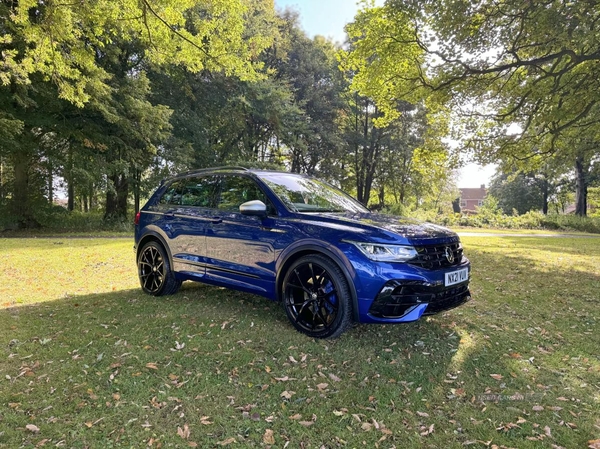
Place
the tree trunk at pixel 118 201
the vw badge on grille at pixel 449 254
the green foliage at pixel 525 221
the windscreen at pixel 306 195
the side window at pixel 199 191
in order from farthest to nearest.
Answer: the green foliage at pixel 525 221, the tree trunk at pixel 118 201, the side window at pixel 199 191, the windscreen at pixel 306 195, the vw badge on grille at pixel 449 254

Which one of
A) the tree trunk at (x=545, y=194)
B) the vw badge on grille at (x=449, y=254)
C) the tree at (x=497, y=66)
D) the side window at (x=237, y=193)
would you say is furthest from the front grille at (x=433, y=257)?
the tree trunk at (x=545, y=194)

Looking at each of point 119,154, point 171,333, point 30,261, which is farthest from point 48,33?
point 119,154

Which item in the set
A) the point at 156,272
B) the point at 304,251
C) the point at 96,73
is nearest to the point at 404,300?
the point at 304,251

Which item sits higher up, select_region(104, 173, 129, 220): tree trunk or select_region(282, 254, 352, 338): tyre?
select_region(104, 173, 129, 220): tree trunk

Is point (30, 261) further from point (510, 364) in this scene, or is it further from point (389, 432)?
point (510, 364)

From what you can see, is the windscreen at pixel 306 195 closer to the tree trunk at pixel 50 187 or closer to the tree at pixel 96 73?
the tree at pixel 96 73

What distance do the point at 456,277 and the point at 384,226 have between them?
2.92 feet

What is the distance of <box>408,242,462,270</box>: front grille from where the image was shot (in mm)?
3400

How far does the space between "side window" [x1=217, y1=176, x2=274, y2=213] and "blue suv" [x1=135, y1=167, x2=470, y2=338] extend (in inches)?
0.6

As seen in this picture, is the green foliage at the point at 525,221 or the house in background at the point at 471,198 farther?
the house in background at the point at 471,198

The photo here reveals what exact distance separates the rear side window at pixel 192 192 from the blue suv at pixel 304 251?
17 mm

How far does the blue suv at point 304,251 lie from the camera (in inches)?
132

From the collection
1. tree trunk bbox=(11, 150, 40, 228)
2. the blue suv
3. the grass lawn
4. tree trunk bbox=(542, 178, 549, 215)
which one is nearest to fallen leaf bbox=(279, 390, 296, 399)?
the grass lawn

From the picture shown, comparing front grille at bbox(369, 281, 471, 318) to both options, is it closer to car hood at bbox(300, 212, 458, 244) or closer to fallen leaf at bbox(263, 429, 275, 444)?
car hood at bbox(300, 212, 458, 244)
